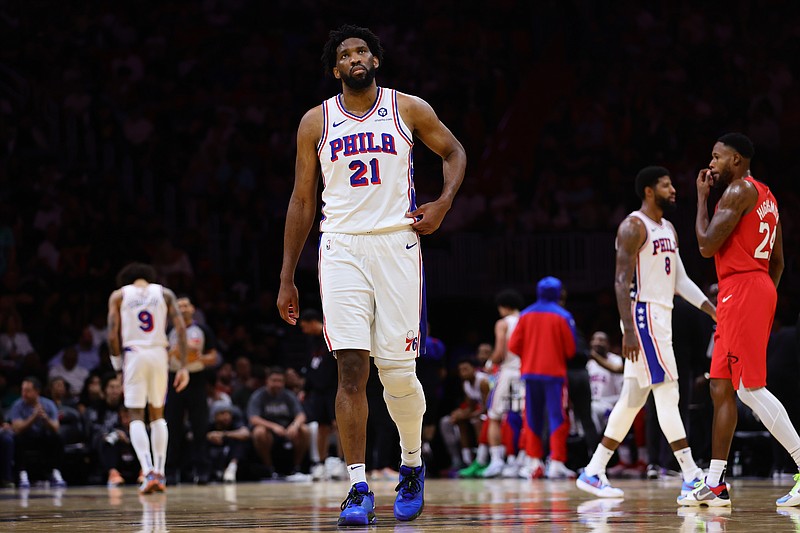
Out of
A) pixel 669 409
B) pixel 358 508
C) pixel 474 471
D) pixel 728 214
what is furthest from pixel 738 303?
pixel 474 471

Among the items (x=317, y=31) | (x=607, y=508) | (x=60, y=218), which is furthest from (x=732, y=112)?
(x=607, y=508)

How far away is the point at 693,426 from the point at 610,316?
4108mm

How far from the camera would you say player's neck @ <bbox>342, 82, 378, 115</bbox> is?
560cm

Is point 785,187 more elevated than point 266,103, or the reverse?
point 266,103

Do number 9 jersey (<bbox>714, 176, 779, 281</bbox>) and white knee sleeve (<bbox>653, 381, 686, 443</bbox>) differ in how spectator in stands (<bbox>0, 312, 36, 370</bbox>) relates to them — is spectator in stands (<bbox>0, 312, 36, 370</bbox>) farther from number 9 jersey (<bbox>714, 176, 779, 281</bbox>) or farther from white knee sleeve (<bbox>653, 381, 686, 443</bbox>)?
number 9 jersey (<bbox>714, 176, 779, 281</bbox>)

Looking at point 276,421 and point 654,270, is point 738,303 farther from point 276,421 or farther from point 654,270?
point 276,421

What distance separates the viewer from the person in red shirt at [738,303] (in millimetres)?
6434

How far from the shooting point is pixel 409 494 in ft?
18.4

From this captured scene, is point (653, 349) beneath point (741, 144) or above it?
beneath

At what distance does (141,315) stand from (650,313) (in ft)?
16.8

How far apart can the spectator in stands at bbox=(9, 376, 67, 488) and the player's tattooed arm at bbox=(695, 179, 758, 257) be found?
9188 mm

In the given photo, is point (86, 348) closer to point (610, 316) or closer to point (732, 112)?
point (610, 316)

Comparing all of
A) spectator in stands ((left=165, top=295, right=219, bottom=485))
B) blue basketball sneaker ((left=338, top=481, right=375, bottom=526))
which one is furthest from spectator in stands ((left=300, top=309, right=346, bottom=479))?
blue basketball sneaker ((left=338, top=481, right=375, bottom=526))

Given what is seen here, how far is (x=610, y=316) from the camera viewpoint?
640 inches
